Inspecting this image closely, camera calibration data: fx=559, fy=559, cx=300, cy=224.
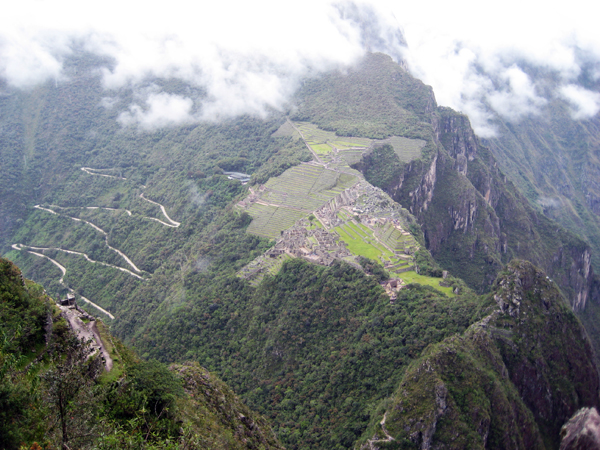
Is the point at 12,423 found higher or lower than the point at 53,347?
higher

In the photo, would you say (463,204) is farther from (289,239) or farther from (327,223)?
(289,239)

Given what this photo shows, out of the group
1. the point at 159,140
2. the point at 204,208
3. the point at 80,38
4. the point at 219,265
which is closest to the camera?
the point at 219,265

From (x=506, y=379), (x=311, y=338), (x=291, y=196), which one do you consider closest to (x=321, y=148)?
(x=291, y=196)

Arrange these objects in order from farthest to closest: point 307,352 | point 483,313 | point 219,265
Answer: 1. point 219,265
2. point 307,352
3. point 483,313

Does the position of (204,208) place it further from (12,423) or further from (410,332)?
(12,423)

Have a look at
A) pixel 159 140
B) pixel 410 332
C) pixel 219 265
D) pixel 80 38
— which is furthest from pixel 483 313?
pixel 80 38

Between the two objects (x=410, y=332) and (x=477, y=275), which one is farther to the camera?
(x=477, y=275)

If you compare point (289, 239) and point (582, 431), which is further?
point (289, 239)

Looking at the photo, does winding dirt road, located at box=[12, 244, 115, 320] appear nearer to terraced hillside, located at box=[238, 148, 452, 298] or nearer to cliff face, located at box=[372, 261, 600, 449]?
terraced hillside, located at box=[238, 148, 452, 298]

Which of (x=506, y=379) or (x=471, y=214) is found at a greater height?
(x=506, y=379)
